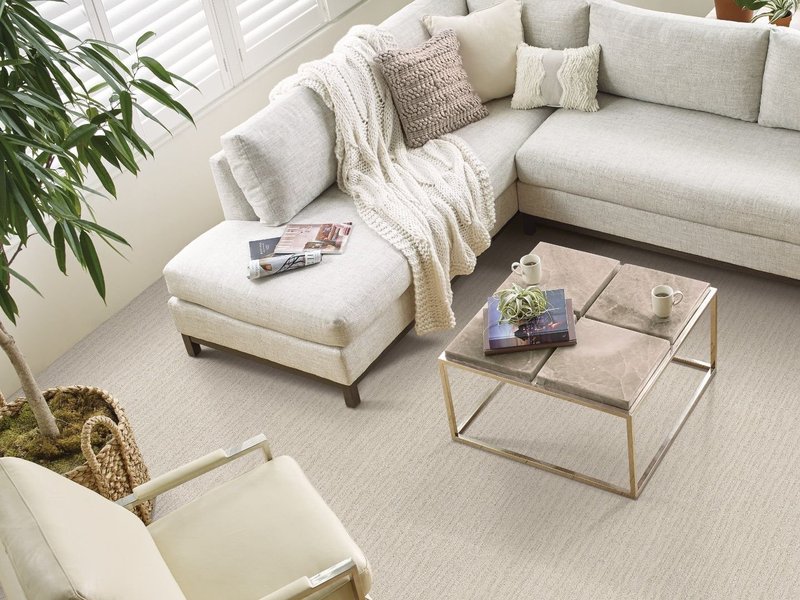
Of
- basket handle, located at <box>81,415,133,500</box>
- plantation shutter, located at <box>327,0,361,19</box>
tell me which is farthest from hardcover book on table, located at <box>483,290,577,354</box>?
plantation shutter, located at <box>327,0,361,19</box>

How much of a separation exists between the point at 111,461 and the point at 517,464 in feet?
4.02

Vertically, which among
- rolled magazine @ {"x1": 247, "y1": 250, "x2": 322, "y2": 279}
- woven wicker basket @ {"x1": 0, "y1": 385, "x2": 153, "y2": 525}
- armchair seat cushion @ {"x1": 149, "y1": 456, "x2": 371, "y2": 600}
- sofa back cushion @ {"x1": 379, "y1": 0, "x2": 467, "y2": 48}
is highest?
sofa back cushion @ {"x1": 379, "y1": 0, "x2": 467, "y2": 48}

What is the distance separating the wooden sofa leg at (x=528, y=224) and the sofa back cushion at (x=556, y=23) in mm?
722

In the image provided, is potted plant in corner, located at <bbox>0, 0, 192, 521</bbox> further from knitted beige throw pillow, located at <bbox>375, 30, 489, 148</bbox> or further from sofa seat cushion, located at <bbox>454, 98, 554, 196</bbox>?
sofa seat cushion, located at <bbox>454, 98, 554, 196</bbox>

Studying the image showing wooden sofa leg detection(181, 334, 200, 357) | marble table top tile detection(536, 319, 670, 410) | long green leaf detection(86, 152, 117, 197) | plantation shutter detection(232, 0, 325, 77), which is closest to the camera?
long green leaf detection(86, 152, 117, 197)

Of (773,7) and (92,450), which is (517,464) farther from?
(773,7)

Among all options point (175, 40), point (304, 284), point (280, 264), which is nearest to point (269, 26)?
point (175, 40)

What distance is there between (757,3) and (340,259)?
212cm

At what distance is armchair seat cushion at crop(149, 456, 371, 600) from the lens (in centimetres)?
223

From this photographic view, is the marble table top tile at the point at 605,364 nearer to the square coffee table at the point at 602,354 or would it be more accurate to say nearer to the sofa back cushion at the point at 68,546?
the square coffee table at the point at 602,354

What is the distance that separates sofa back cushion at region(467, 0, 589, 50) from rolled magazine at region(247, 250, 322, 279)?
1.47m

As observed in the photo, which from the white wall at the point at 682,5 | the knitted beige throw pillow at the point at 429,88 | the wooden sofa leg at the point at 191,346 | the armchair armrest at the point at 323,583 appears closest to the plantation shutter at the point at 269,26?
the knitted beige throw pillow at the point at 429,88

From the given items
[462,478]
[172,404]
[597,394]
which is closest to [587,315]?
[597,394]

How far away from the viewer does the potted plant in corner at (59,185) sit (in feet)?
7.48
